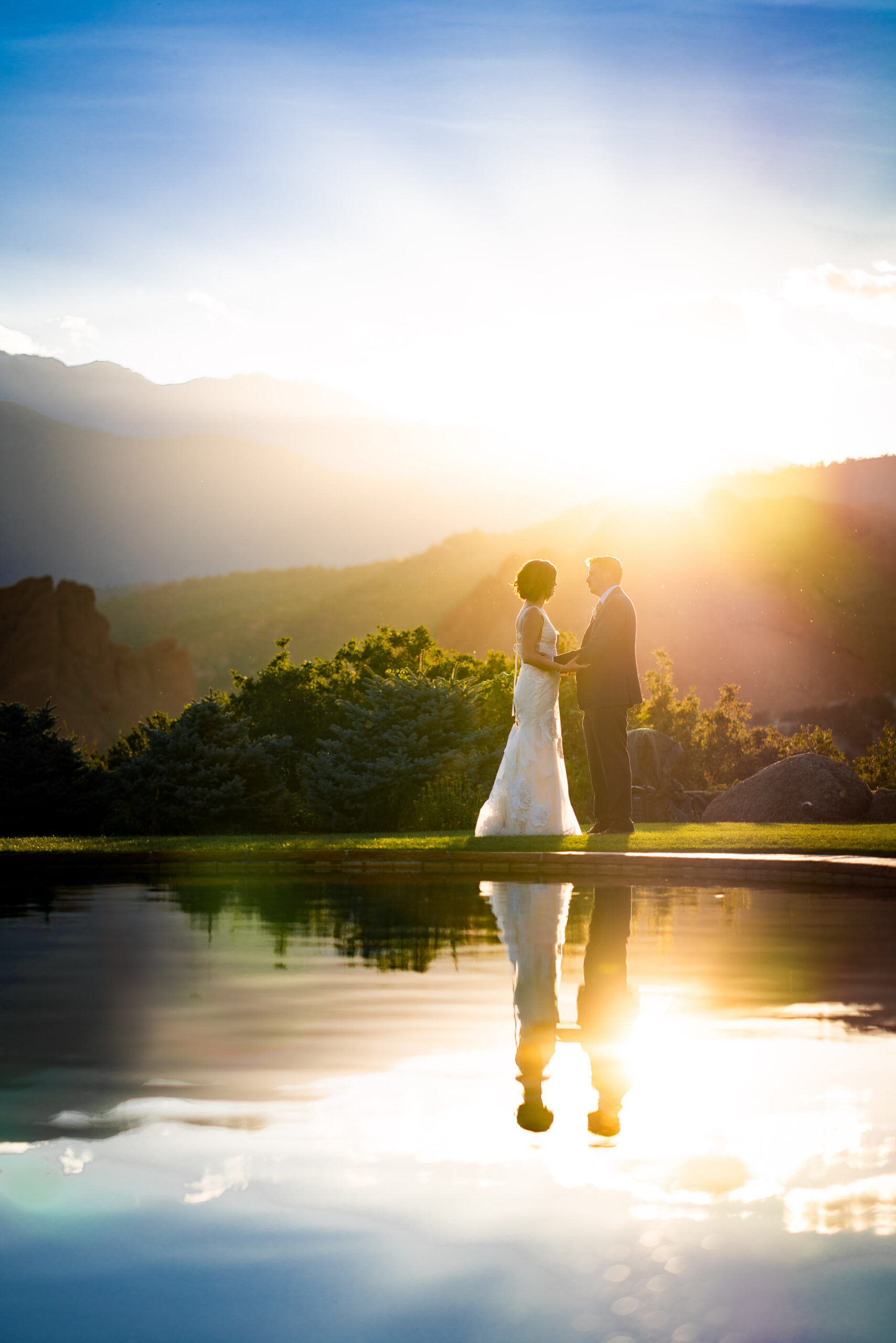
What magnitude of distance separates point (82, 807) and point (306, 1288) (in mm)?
17479

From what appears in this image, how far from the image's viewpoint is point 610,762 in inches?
613

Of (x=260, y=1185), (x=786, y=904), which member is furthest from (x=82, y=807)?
(x=260, y=1185)

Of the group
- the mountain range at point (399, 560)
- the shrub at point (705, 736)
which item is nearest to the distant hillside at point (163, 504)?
the mountain range at point (399, 560)

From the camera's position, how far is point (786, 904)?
9.91m

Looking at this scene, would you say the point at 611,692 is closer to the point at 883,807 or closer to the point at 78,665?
the point at 883,807

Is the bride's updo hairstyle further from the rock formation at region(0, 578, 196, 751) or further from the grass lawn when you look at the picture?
the rock formation at region(0, 578, 196, 751)

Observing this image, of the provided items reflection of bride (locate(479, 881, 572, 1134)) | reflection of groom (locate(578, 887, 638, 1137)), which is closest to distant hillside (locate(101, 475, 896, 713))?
reflection of bride (locate(479, 881, 572, 1134))

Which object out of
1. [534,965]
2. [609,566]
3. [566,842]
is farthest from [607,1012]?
[609,566]

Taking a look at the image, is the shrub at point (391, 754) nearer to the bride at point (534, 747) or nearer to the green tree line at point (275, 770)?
the green tree line at point (275, 770)

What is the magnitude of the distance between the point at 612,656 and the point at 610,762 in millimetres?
1306

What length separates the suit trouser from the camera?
15.4m

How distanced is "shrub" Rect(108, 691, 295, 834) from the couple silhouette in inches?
341

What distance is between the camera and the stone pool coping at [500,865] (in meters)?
11.8

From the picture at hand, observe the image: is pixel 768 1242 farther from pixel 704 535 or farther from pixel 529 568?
pixel 704 535
